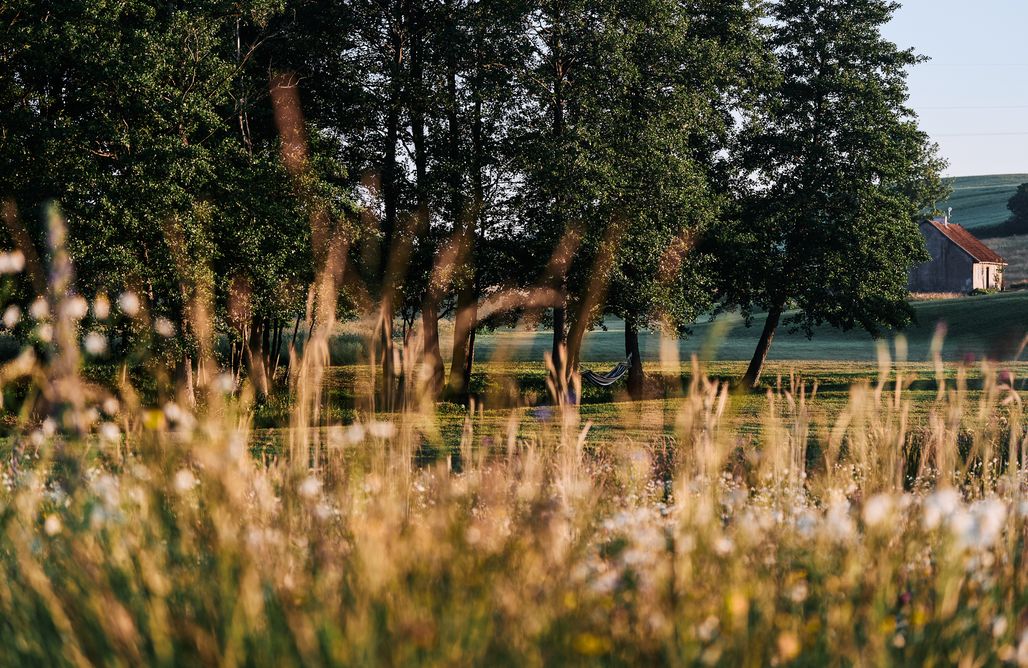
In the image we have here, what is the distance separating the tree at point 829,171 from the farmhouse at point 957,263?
4650cm

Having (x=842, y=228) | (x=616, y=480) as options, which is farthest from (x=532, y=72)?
(x=616, y=480)

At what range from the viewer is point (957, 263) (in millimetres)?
71875

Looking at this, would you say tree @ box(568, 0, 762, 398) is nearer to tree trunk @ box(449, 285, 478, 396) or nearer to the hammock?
the hammock

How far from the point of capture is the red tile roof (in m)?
70.9

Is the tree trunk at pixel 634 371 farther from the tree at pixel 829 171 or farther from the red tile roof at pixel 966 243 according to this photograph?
the red tile roof at pixel 966 243

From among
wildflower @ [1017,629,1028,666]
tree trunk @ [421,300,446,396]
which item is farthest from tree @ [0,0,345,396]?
wildflower @ [1017,629,1028,666]

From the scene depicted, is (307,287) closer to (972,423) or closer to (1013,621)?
(972,423)

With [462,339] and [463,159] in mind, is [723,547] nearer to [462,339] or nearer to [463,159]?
[463,159]

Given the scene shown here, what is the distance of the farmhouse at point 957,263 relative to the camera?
232 ft

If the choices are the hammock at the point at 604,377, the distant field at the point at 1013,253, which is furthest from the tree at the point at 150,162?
the distant field at the point at 1013,253

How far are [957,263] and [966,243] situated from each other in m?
1.71

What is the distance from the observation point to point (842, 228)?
2636cm

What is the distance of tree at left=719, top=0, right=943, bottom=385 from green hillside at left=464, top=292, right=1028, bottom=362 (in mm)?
6746

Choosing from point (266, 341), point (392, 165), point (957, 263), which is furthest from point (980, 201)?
point (266, 341)
